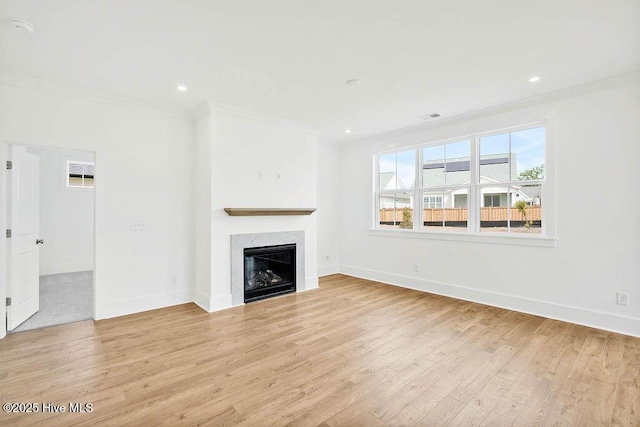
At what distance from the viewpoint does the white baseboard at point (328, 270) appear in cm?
595

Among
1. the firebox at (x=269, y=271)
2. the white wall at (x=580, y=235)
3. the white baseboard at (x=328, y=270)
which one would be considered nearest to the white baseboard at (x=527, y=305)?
the white wall at (x=580, y=235)

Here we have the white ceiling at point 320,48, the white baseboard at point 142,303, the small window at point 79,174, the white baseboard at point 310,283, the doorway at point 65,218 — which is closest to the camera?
the white ceiling at point 320,48

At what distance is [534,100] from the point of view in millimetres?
3725

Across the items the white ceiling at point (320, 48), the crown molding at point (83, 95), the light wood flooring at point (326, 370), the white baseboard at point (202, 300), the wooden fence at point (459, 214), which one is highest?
the white ceiling at point (320, 48)

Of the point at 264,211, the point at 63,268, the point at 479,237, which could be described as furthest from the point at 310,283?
the point at 63,268

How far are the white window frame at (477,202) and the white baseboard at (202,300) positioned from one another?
10.3ft

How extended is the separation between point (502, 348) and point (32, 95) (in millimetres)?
5491

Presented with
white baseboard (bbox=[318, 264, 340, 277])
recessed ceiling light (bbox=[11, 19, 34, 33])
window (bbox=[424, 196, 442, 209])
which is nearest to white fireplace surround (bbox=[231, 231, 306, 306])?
white baseboard (bbox=[318, 264, 340, 277])

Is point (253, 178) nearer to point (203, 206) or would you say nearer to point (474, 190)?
point (203, 206)

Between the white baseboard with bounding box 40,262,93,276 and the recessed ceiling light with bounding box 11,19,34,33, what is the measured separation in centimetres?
542

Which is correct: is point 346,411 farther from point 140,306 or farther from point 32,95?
point 32,95

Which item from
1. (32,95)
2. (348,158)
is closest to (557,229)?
(348,158)

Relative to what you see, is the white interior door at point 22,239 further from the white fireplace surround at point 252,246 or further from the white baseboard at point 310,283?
the white baseboard at point 310,283

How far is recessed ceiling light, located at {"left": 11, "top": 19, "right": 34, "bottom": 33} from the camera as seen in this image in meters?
2.18
